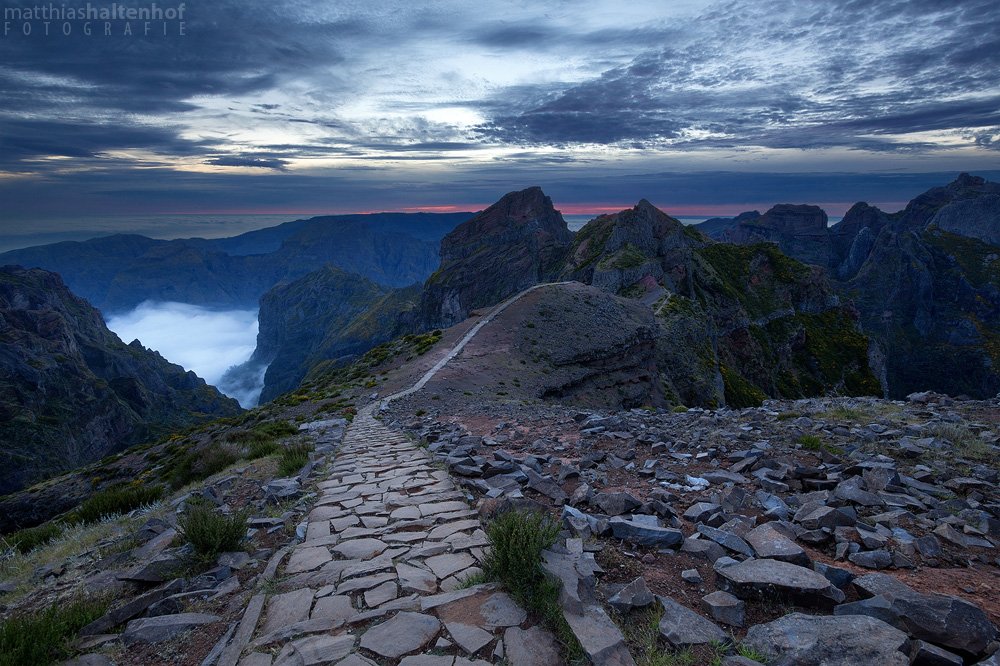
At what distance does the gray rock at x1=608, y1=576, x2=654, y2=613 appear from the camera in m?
4.48

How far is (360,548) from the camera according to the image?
6668 mm

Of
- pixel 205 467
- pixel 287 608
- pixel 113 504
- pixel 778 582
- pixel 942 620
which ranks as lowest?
pixel 205 467

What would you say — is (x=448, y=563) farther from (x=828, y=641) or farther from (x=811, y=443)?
(x=811, y=443)

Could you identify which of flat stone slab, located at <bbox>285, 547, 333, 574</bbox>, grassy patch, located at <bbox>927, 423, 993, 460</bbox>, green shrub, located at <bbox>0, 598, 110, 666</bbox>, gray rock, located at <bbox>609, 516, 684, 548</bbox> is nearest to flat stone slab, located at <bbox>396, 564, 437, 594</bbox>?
flat stone slab, located at <bbox>285, 547, 333, 574</bbox>

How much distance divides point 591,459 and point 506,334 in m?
36.0

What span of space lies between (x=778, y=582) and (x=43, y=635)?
7.18 metres

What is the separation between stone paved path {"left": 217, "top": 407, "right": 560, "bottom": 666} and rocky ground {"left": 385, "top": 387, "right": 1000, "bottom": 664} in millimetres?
828

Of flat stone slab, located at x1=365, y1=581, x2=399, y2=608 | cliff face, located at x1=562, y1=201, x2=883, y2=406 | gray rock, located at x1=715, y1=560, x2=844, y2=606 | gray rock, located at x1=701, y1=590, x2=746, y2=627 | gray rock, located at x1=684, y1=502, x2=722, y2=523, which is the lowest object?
cliff face, located at x1=562, y1=201, x2=883, y2=406

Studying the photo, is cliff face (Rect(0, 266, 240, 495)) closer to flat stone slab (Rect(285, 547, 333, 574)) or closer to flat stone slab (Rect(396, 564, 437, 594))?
flat stone slab (Rect(285, 547, 333, 574))

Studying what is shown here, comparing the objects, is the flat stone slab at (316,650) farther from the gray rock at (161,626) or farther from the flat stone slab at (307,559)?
the flat stone slab at (307,559)

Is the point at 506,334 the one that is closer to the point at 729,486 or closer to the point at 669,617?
the point at 729,486

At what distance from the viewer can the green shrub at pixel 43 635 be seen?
4.48 metres

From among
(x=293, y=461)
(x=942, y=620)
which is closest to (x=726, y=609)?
(x=942, y=620)

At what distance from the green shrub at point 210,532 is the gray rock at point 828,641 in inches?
258
